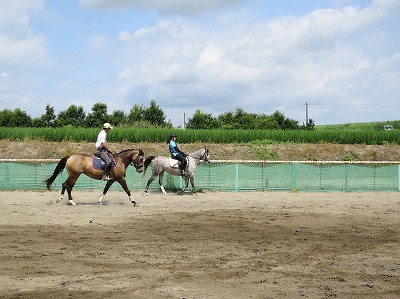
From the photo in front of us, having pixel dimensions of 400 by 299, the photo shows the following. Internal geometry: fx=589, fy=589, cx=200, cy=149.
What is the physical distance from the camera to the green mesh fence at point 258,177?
2578cm

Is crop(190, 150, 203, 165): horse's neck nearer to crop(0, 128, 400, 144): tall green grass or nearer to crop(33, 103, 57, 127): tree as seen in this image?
crop(0, 128, 400, 144): tall green grass

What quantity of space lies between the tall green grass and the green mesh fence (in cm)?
2071

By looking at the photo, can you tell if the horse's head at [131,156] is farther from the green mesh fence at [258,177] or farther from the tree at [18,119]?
the tree at [18,119]

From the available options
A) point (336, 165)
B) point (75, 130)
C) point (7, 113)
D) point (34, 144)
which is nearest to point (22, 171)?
point (336, 165)

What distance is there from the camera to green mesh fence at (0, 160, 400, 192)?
25.8 meters

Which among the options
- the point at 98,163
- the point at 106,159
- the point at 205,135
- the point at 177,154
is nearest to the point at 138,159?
the point at 106,159

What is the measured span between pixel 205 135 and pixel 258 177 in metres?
23.2

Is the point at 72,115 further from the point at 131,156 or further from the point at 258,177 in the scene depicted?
the point at 131,156

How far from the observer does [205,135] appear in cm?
4988

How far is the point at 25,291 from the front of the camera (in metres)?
8.02

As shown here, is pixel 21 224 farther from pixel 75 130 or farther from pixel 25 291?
pixel 75 130

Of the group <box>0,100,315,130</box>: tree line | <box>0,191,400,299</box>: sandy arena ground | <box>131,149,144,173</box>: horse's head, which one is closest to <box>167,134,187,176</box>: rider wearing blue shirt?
<box>131,149,144,173</box>: horse's head

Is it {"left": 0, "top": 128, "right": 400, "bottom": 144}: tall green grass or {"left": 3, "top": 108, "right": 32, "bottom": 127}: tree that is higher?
{"left": 3, "top": 108, "right": 32, "bottom": 127}: tree

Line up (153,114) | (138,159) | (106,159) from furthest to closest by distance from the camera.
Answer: (153,114) → (138,159) → (106,159)
